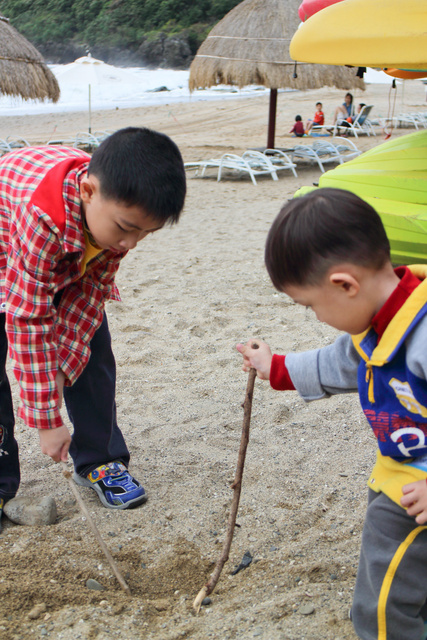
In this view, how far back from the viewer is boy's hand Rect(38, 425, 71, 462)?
1.97m

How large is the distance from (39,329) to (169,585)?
3.13ft

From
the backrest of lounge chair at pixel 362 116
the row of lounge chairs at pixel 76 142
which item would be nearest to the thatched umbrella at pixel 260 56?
the row of lounge chairs at pixel 76 142

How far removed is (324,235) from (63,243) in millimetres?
897

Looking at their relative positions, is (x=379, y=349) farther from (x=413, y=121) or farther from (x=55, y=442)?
(x=413, y=121)

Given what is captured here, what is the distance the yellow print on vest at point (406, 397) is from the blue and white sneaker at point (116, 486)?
1.37m

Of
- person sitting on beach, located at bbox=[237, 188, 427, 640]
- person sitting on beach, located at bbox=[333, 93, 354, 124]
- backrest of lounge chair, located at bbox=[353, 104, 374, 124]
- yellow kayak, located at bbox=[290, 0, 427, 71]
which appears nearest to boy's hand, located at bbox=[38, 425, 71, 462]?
person sitting on beach, located at bbox=[237, 188, 427, 640]

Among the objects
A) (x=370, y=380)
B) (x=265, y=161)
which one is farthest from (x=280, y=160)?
(x=370, y=380)

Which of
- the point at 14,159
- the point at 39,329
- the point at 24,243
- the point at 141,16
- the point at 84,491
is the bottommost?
the point at 84,491

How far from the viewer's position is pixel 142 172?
173 cm

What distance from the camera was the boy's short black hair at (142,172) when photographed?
1732mm

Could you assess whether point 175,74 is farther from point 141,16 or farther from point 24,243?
point 24,243

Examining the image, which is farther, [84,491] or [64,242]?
[84,491]

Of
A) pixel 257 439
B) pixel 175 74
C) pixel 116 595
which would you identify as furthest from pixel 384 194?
pixel 175 74

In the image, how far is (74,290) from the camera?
2186 mm
